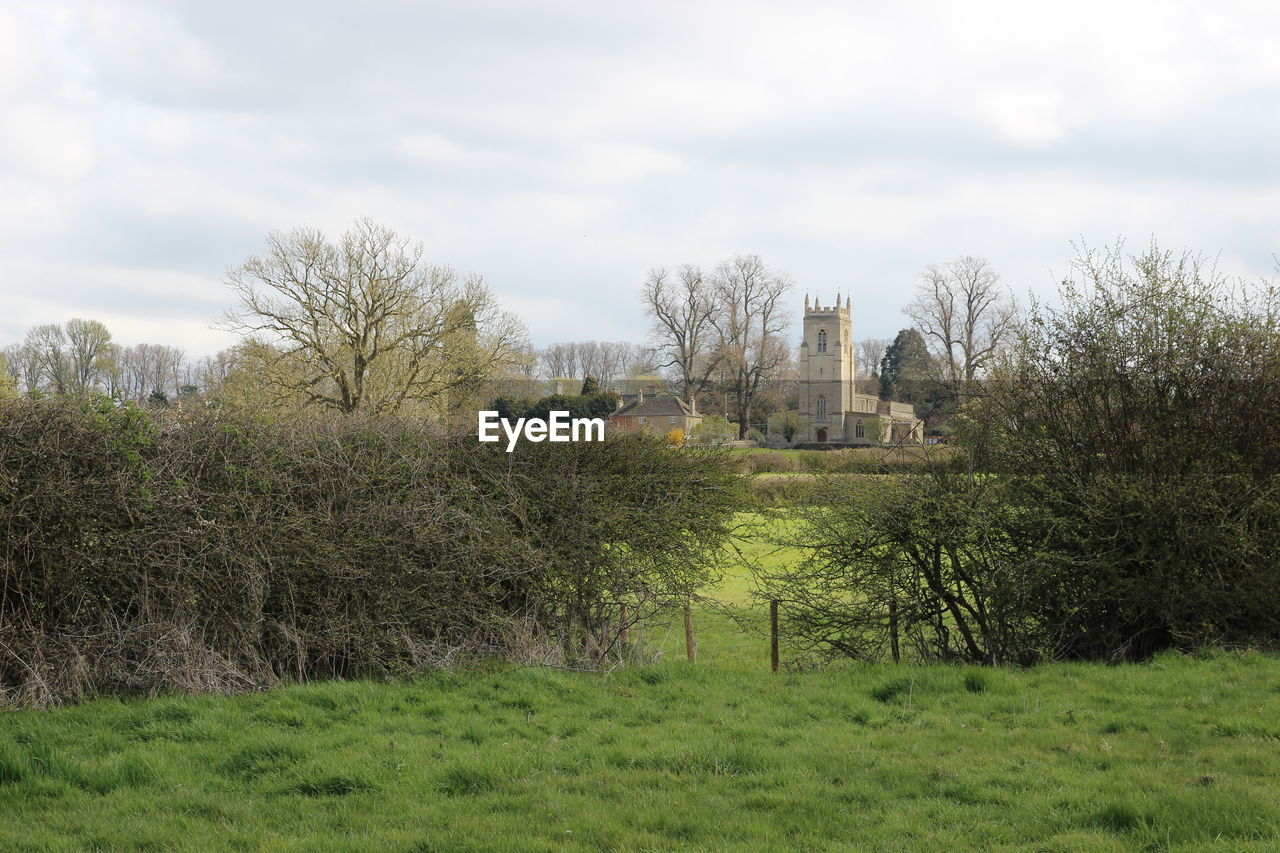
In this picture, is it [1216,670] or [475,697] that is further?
[1216,670]

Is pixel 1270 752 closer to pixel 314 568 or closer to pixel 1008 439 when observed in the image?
pixel 1008 439

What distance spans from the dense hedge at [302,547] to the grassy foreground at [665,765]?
0.73 meters

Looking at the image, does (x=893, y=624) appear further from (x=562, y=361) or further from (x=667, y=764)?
(x=562, y=361)

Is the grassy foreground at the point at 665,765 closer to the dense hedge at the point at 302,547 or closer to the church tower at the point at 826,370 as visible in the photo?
the dense hedge at the point at 302,547

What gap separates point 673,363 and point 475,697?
69.1 meters

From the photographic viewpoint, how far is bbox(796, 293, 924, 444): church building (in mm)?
95312

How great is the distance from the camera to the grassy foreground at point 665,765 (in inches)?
195

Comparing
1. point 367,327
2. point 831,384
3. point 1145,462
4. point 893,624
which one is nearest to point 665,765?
point 893,624

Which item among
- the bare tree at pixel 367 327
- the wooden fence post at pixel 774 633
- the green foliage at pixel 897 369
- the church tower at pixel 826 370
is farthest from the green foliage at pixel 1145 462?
the church tower at pixel 826 370

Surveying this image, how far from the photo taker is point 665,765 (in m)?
6.07

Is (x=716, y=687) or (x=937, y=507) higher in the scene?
(x=937, y=507)

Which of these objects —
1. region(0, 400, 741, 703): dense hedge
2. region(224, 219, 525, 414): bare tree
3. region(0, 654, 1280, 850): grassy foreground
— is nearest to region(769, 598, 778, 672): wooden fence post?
region(0, 400, 741, 703): dense hedge

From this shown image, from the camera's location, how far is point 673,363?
251 feet

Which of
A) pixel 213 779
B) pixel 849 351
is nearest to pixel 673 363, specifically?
pixel 849 351
